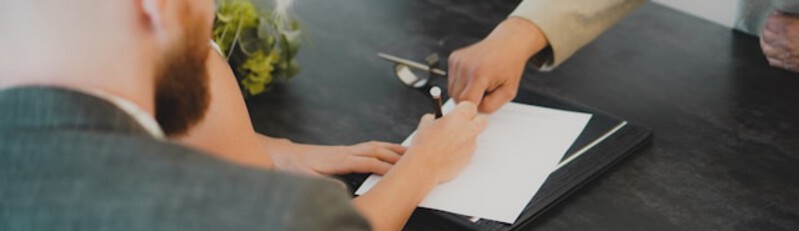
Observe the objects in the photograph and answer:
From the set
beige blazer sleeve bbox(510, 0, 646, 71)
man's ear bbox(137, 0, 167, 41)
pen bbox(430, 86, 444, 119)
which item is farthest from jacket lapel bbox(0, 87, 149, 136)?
beige blazer sleeve bbox(510, 0, 646, 71)

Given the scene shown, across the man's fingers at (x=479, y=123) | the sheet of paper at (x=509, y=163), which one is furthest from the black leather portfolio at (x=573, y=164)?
the man's fingers at (x=479, y=123)

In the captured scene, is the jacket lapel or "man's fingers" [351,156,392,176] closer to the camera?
the jacket lapel

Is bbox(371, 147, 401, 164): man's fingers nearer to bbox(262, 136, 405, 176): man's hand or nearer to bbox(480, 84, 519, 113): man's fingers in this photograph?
bbox(262, 136, 405, 176): man's hand

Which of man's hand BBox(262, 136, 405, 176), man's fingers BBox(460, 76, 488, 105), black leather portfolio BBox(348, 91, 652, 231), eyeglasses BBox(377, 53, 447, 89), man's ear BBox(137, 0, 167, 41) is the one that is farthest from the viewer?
eyeglasses BBox(377, 53, 447, 89)

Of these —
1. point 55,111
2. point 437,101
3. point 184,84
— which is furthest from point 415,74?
point 55,111

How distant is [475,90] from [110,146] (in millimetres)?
872

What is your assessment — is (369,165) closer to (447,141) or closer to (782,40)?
(447,141)

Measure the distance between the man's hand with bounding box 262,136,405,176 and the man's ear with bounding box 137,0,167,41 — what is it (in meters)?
0.56

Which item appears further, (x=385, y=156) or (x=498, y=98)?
(x=498, y=98)

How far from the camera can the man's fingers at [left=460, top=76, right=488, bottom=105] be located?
166cm

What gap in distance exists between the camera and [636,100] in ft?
5.62

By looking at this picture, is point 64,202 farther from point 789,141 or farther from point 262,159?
point 789,141

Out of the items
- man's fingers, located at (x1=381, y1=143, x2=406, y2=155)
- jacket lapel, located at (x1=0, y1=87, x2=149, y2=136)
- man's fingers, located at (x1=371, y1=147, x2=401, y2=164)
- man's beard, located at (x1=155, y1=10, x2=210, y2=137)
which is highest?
jacket lapel, located at (x1=0, y1=87, x2=149, y2=136)

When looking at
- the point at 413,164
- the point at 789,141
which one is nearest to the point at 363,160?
the point at 413,164
